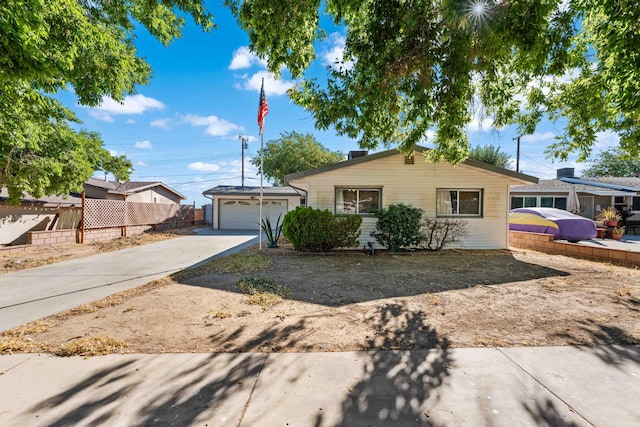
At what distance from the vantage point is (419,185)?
33.3ft

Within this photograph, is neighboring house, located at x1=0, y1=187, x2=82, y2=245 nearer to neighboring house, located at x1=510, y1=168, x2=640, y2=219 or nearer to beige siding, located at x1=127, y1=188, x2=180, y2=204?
beige siding, located at x1=127, y1=188, x2=180, y2=204

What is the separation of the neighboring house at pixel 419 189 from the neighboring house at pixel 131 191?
14809 millimetres

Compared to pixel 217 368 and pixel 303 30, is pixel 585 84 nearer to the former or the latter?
pixel 303 30

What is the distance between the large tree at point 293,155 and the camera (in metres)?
27.1

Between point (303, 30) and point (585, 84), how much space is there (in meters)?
8.30

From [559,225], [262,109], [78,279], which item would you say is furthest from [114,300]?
[559,225]

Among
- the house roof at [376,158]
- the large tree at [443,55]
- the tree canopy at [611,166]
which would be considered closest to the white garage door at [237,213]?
the house roof at [376,158]

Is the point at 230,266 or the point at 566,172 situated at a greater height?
the point at 566,172

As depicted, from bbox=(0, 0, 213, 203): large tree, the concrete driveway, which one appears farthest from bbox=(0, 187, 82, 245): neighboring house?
the concrete driveway

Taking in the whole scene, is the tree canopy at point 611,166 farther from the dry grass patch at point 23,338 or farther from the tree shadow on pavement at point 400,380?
the dry grass patch at point 23,338

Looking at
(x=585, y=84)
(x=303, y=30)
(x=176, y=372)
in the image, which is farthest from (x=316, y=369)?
(x=585, y=84)

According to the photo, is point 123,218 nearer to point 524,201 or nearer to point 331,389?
point 331,389

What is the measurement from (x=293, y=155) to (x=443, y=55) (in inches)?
883

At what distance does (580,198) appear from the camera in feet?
58.7
